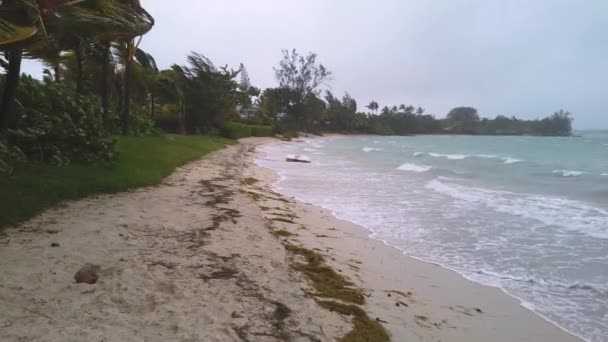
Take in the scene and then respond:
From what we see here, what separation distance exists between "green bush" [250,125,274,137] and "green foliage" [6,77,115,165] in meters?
37.0

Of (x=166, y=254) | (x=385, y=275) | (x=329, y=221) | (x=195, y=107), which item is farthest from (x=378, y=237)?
(x=195, y=107)

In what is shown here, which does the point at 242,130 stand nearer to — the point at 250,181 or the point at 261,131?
the point at 261,131

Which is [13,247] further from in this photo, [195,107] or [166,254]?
[195,107]

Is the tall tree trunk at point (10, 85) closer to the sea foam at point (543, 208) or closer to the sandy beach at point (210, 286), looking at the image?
the sandy beach at point (210, 286)

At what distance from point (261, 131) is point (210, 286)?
45.9m

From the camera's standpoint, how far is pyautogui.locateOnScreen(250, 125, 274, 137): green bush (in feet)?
156

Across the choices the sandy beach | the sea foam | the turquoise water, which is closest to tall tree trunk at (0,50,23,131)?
the sandy beach

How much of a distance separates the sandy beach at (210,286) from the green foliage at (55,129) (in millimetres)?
2265

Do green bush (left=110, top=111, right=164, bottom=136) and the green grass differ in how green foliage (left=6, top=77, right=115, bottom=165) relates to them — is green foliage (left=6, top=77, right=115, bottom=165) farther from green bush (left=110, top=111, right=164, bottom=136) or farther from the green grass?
green bush (left=110, top=111, right=164, bottom=136)

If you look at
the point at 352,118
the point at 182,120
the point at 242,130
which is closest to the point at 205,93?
the point at 182,120

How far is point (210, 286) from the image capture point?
4.09 m

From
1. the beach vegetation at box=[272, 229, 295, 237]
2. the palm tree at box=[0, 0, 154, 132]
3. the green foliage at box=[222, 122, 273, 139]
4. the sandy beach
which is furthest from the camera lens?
the green foliage at box=[222, 122, 273, 139]

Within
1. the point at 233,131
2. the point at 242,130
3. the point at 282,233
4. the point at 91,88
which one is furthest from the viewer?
the point at 242,130

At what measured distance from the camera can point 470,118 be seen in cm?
15675
